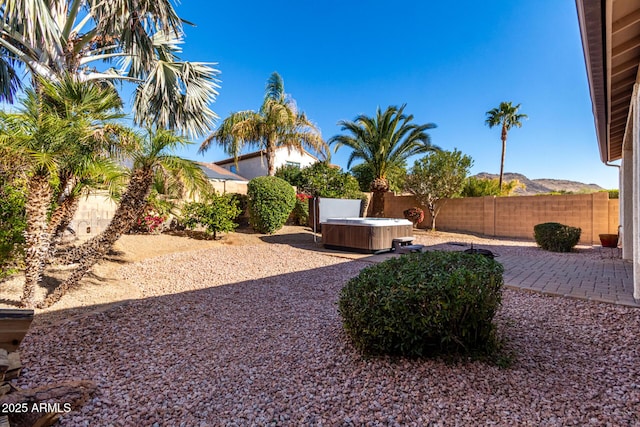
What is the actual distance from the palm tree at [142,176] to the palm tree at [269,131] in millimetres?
7968

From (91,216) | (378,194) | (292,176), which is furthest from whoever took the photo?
(378,194)

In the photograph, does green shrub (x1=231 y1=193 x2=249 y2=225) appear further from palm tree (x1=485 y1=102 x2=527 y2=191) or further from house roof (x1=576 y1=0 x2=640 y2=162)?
palm tree (x1=485 y1=102 x2=527 y2=191)

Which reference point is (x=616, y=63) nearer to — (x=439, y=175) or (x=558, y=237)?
(x=558, y=237)

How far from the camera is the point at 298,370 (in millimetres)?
2189

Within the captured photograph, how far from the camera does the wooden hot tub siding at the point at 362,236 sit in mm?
7109

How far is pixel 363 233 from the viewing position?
721 centimetres

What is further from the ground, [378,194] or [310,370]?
[378,194]

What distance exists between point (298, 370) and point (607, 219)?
12.0 m

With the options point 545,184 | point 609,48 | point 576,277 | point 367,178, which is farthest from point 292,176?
point 545,184

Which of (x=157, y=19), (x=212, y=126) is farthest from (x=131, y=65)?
(x=212, y=126)

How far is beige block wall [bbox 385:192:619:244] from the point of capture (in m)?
9.71

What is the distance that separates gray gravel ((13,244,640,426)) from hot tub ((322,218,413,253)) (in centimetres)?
356

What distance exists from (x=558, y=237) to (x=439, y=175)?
478cm

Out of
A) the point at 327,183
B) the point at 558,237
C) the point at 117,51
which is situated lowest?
the point at 558,237
